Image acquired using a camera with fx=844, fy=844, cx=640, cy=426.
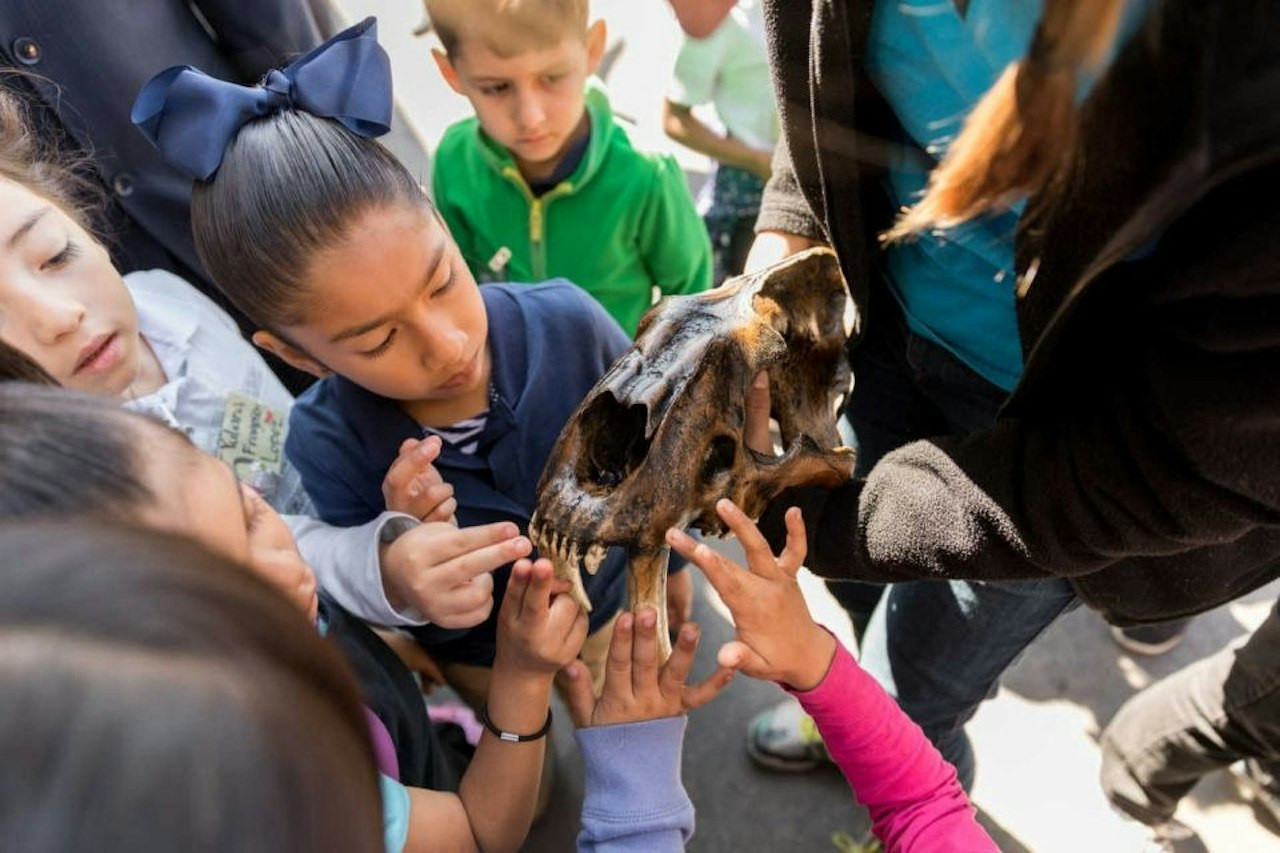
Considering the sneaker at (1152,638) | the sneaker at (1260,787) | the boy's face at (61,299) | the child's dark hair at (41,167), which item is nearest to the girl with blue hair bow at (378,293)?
the boy's face at (61,299)

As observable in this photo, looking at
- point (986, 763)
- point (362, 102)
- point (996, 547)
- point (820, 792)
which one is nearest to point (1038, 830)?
point (986, 763)

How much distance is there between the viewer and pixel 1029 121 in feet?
2.02

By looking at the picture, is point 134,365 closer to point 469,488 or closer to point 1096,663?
point 469,488

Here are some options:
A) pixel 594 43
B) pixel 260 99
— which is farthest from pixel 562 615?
pixel 594 43

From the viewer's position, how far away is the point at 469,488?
124 cm

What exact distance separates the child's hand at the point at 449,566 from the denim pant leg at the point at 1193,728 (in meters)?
1.15

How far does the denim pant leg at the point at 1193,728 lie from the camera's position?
1290mm

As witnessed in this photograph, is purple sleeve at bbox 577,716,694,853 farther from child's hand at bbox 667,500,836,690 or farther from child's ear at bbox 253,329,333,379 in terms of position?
child's ear at bbox 253,329,333,379

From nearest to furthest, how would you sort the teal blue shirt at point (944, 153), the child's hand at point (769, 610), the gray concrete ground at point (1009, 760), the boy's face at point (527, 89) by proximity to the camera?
the teal blue shirt at point (944, 153) < the child's hand at point (769, 610) < the boy's face at point (527, 89) < the gray concrete ground at point (1009, 760)

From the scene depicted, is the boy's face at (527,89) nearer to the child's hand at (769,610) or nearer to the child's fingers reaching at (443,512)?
the child's fingers reaching at (443,512)

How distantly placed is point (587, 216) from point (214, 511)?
1317 millimetres

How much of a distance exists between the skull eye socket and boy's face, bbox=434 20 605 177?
102 centimetres

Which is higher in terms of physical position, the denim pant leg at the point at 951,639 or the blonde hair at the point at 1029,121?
the blonde hair at the point at 1029,121

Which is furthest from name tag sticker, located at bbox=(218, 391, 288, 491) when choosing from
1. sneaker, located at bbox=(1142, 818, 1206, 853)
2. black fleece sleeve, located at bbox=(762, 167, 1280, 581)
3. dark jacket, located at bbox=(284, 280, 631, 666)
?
sneaker, located at bbox=(1142, 818, 1206, 853)
